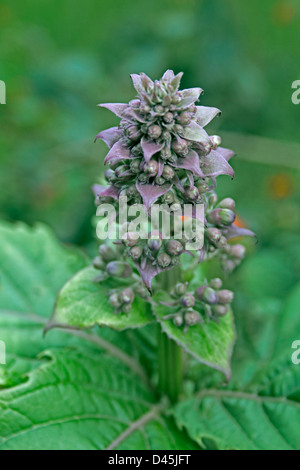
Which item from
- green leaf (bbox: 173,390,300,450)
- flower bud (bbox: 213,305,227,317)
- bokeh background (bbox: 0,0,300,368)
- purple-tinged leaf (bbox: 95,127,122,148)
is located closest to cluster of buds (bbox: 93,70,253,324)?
purple-tinged leaf (bbox: 95,127,122,148)

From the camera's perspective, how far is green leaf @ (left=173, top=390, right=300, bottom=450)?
180cm

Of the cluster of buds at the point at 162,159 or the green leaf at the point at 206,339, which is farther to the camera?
the green leaf at the point at 206,339

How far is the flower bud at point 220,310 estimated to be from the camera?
1.68m

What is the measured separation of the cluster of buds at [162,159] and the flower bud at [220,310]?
0.73 ft

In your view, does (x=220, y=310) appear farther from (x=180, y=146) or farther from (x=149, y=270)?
(x=180, y=146)

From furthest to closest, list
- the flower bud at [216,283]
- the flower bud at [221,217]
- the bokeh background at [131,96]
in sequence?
the bokeh background at [131,96] → the flower bud at [216,283] → the flower bud at [221,217]

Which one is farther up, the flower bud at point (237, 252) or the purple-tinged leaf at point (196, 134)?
the purple-tinged leaf at point (196, 134)

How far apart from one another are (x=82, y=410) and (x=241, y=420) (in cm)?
60

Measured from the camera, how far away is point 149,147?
1.36 meters

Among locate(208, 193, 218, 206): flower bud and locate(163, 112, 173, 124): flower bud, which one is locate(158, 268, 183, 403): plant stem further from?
locate(163, 112, 173, 124): flower bud

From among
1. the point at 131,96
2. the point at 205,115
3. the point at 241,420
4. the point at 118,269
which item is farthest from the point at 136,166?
the point at 131,96

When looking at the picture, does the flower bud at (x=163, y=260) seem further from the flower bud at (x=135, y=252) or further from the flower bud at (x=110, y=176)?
the flower bud at (x=110, y=176)

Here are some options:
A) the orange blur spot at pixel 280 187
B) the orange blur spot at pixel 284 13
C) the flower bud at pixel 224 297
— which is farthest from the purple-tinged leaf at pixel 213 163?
the orange blur spot at pixel 284 13
